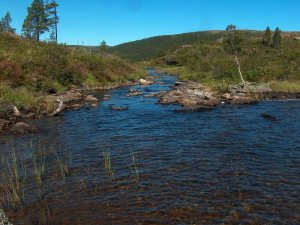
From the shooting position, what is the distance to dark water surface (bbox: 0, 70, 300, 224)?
1136 cm

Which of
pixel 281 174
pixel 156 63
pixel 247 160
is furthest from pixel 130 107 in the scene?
pixel 156 63

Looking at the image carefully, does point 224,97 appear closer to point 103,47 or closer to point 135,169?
point 135,169

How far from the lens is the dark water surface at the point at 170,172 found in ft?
37.3

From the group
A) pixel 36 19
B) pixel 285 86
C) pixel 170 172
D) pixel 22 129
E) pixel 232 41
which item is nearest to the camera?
pixel 170 172

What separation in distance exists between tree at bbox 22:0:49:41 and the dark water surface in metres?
71.8

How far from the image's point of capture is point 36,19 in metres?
93.4

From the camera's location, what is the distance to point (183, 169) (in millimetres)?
15352

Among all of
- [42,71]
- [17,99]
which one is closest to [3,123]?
[17,99]

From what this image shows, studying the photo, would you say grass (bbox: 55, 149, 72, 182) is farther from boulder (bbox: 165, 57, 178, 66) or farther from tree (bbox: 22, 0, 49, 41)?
boulder (bbox: 165, 57, 178, 66)

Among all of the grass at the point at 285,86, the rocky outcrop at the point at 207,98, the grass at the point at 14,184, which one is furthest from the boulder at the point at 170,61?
the grass at the point at 14,184

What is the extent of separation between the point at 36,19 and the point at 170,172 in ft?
287

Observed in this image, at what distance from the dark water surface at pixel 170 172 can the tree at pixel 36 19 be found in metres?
71.8

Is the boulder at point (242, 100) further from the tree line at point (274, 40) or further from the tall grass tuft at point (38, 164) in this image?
the tree line at point (274, 40)

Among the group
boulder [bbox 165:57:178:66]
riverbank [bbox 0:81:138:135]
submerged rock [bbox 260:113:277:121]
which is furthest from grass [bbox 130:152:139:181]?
boulder [bbox 165:57:178:66]
